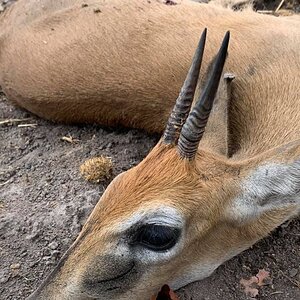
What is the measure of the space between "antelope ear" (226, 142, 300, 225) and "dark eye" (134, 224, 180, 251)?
1.41 ft

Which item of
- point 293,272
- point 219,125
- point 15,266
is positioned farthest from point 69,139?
point 293,272

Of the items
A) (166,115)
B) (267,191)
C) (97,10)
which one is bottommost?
(166,115)

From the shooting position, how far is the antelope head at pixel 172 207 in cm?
424

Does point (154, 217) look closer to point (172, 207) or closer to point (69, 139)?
point (172, 207)

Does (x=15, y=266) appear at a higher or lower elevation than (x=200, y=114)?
lower

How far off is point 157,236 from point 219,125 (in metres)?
1.20

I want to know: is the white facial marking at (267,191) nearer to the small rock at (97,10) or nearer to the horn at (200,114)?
the horn at (200,114)

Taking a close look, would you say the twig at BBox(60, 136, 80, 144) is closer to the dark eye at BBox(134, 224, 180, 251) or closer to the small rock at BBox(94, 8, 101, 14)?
the small rock at BBox(94, 8, 101, 14)

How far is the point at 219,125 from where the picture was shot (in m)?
5.12

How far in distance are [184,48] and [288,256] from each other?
6.45 feet

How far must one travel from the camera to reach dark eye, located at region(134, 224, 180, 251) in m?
4.21

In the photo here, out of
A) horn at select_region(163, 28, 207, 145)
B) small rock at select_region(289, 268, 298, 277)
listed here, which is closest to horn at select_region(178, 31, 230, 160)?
horn at select_region(163, 28, 207, 145)

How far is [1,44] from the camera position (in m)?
7.05

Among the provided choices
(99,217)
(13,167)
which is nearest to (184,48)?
(13,167)
